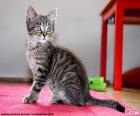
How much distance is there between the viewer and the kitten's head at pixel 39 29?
5.52 ft

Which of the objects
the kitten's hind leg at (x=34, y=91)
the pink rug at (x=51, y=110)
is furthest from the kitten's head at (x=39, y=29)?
the pink rug at (x=51, y=110)

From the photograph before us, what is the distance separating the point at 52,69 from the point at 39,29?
8.8 inches

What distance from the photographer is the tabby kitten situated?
1.59 m

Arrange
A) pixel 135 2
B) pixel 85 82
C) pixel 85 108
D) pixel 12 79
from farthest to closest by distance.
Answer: pixel 12 79, pixel 135 2, pixel 85 82, pixel 85 108

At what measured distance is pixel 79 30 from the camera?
3387mm

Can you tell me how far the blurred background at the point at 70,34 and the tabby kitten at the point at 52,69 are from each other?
159 cm

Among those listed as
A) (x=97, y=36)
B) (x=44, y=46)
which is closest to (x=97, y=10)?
(x=97, y=36)

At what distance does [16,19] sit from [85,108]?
2.03 meters

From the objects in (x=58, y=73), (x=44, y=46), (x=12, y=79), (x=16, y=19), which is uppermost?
(x=16, y=19)

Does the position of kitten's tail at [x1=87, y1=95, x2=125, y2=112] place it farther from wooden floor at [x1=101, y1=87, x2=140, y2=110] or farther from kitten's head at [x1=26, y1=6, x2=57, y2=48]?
kitten's head at [x1=26, y1=6, x2=57, y2=48]

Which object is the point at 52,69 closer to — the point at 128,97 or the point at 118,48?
the point at 128,97

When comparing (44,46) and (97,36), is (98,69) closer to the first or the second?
(97,36)

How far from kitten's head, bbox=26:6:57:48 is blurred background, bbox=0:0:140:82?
1.60 meters

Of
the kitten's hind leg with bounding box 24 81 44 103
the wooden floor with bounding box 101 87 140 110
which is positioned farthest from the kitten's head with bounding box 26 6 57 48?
the wooden floor with bounding box 101 87 140 110
